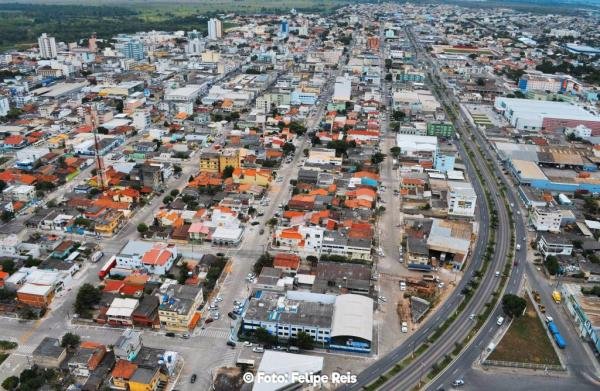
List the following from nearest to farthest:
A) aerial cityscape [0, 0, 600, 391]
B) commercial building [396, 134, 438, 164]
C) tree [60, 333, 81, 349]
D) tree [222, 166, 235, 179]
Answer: aerial cityscape [0, 0, 600, 391], tree [60, 333, 81, 349], tree [222, 166, 235, 179], commercial building [396, 134, 438, 164]

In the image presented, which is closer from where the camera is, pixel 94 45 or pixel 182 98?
pixel 182 98

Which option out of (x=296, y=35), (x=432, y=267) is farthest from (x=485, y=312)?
(x=296, y=35)

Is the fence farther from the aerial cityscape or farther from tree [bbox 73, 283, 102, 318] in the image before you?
tree [bbox 73, 283, 102, 318]

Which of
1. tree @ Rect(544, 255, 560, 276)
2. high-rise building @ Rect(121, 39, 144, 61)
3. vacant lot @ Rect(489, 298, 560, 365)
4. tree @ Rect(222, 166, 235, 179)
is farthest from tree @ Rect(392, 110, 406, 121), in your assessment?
high-rise building @ Rect(121, 39, 144, 61)

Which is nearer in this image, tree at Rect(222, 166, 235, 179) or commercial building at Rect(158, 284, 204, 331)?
commercial building at Rect(158, 284, 204, 331)

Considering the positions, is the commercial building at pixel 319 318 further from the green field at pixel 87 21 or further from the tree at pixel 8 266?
the green field at pixel 87 21

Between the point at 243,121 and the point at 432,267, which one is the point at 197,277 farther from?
the point at 243,121
